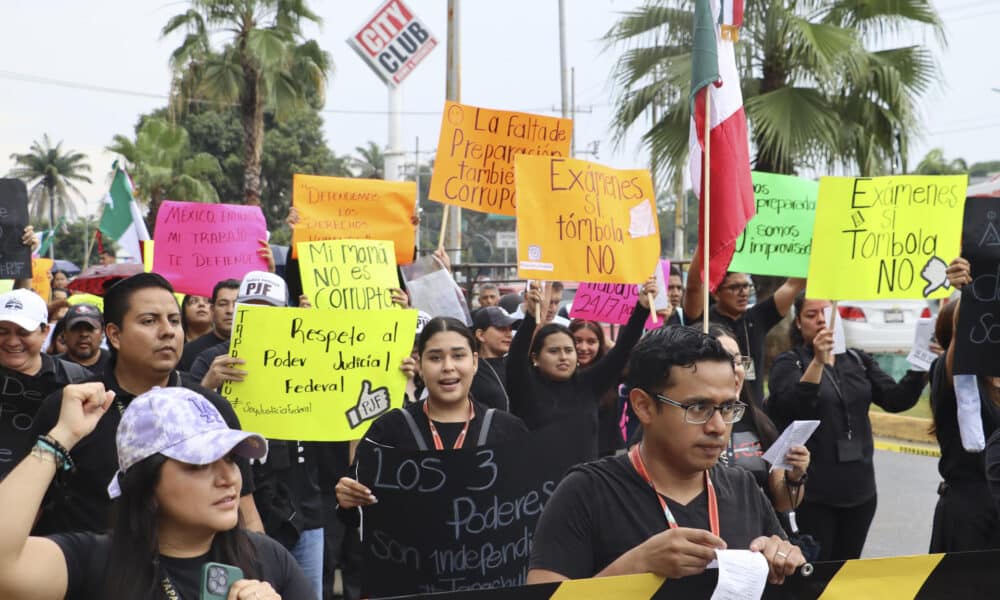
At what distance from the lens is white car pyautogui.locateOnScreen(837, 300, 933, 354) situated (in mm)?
21078

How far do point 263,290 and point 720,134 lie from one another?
2.45 meters

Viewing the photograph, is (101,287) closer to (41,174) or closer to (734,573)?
(734,573)

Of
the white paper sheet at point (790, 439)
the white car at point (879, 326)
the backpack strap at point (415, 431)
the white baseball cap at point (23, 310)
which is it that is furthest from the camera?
the white car at point (879, 326)

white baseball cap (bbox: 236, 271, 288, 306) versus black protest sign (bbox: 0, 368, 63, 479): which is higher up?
white baseball cap (bbox: 236, 271, 288, 306)

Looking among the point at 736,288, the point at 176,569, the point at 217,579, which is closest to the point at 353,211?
the point at 736,288

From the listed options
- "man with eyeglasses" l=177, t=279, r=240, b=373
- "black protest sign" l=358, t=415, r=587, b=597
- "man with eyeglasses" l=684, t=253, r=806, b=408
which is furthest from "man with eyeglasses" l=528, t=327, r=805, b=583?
"man with eyeglasses" l=177, t=279, r=240, b=373

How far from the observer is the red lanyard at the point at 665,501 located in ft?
9.82

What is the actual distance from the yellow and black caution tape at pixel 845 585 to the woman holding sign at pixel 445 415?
4.84 feet

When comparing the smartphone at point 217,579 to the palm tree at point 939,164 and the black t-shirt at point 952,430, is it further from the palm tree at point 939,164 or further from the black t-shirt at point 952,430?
the palm tree at point 939,164

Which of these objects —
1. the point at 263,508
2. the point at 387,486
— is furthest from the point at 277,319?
the point at 387,486

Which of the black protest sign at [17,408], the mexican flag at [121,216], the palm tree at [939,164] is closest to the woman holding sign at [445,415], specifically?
the black protest sign at [17,408]

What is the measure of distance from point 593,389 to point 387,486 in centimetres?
238

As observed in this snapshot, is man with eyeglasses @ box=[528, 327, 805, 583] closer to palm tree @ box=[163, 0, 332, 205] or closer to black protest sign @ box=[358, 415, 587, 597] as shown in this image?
black protest sign @ box=[358, 415, 587, 597]

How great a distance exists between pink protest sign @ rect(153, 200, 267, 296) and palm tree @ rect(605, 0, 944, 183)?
7258mm
